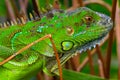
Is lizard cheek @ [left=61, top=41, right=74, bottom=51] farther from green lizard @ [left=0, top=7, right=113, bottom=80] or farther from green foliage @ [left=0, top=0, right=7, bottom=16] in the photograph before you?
green foliage @ [left=0, top=0, right=7, bottom=16]

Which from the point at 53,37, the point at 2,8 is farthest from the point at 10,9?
the point at 53,37

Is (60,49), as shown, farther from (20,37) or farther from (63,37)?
(20,37)

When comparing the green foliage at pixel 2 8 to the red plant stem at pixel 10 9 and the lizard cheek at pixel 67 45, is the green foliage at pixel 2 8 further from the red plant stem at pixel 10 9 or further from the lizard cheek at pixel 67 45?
the lizard cheek at pixel 67 45

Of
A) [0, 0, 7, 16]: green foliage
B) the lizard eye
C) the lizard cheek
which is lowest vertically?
the lizard cheek

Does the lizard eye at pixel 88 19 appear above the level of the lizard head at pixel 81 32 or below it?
above

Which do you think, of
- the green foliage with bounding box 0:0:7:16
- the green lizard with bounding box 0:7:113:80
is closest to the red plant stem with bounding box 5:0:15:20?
the green foliage with bounding box 0:0:7:16

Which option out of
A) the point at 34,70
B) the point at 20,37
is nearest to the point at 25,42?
the point at 20,37

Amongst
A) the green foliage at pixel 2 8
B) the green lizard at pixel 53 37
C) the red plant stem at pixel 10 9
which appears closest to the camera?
the green lizard at pixel 53 37

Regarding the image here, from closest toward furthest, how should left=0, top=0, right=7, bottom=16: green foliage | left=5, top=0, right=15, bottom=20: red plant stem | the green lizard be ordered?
the green lizard, left=5, top=0, right=15, bottom=20: red plant stem, left=0, top=0, right=7, bottom=16: green foliage

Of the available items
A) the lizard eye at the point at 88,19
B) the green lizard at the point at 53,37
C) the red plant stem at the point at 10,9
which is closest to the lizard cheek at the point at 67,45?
the green lizard at the point at 53,37
